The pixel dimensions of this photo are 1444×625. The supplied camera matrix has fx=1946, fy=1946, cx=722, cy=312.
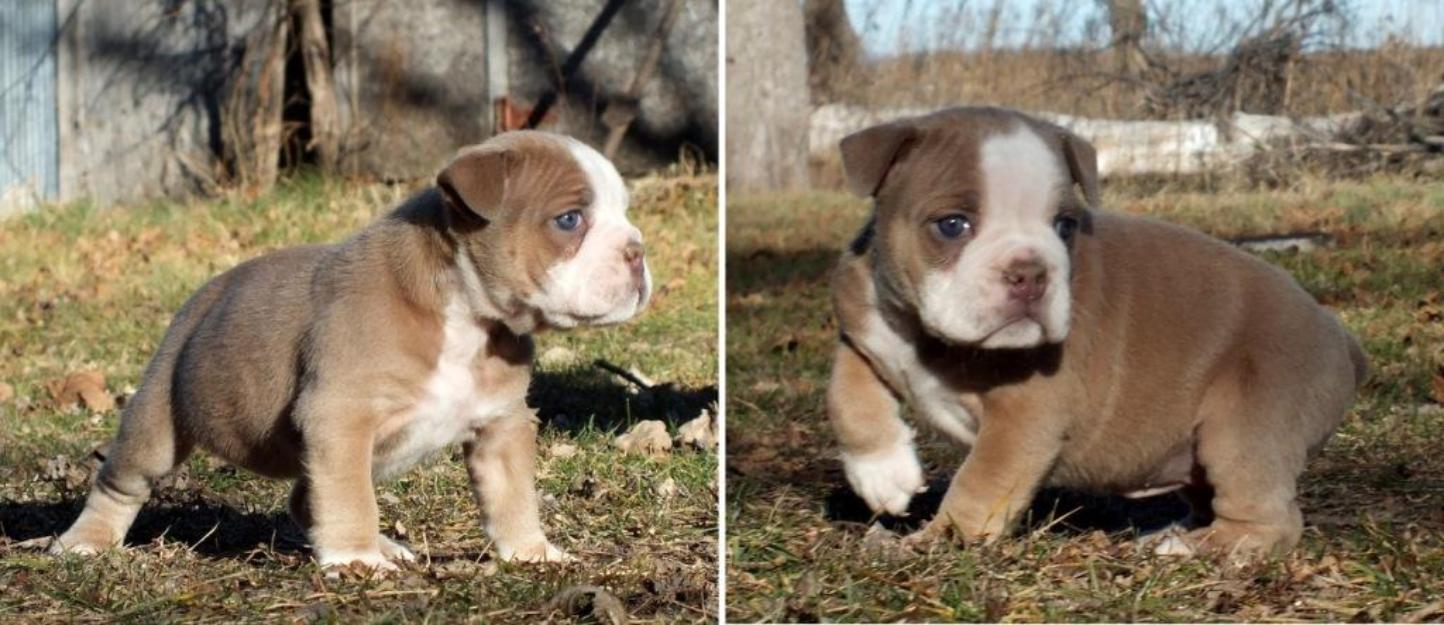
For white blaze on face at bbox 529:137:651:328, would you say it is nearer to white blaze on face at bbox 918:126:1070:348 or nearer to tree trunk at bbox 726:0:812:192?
white blaze on face at bbox 918:126:1070:348

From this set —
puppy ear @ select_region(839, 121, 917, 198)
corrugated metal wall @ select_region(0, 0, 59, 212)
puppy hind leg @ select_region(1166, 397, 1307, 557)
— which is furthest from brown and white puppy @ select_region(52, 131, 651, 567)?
corrugated metal wall @ select_region(0, 0, 59, 212)

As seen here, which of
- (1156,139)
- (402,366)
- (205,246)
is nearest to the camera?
(402,366)

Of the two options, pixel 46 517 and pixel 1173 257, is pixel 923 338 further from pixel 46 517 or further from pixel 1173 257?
pixel 46 517

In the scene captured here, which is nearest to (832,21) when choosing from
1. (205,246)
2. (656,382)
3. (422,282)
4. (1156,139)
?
→ (1156,139)

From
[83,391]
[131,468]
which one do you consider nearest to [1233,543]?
[131,468]

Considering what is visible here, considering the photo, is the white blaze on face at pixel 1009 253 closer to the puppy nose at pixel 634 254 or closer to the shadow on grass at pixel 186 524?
the puppy nose at pixel 634 254

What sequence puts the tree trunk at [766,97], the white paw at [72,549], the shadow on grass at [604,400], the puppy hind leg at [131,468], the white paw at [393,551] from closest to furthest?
1. the white paw at [393,551]
2. the white paw at [72,549]
3. the puppy hind leg at [131,468]
4. the tree trunk at [766,97]
5. the shadow on grass at [604,400]

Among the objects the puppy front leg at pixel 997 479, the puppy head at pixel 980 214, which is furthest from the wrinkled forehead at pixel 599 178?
the puppy front leg at pixel 997 479
